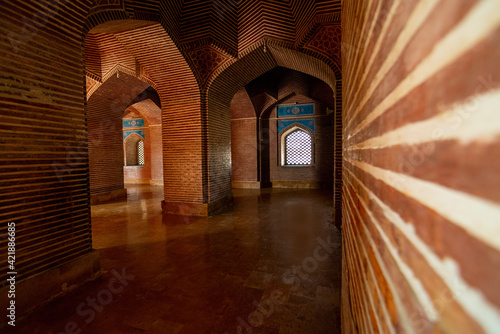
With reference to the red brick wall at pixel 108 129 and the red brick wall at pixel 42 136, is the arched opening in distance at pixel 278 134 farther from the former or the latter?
the red brick wall at pixel 42 136

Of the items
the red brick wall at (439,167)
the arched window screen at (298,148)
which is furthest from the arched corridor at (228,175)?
the arched window screen at (298,148)

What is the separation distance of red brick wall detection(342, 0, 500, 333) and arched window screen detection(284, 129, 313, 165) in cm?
1135

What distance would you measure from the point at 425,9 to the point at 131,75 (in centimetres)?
823

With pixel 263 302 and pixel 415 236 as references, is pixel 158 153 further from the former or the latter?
pixel 415 236

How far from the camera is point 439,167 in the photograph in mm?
364

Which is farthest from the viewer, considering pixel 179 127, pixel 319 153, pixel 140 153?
pixel 140 153

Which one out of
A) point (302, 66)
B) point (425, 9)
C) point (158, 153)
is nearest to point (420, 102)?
point (425, 9)

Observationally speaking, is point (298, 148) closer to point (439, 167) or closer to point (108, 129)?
point (108, 129)

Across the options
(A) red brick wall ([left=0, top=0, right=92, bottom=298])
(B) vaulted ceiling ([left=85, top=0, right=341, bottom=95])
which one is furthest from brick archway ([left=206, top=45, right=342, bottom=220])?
(A) red brick wall ([left=0, top=0, right=92, bottom=298])

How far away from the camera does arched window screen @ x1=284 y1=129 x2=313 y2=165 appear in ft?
38.8

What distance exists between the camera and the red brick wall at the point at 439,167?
0.26 meters

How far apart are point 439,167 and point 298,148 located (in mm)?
11857

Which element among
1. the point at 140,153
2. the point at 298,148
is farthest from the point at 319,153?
the point at 140,153

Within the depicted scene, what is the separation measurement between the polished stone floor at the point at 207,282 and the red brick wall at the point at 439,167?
2250 mm
